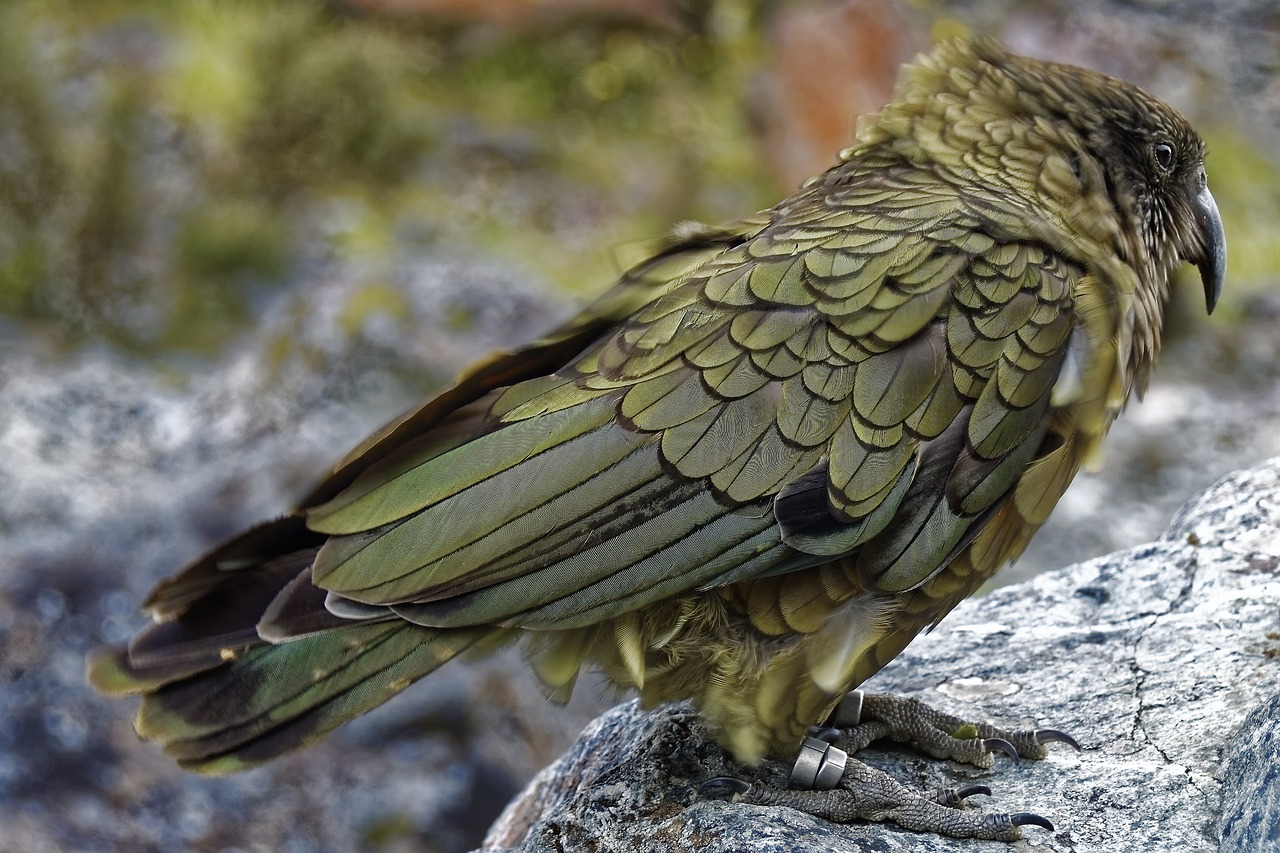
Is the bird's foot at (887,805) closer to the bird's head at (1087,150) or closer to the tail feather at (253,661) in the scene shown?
the tail feather at (253,661)

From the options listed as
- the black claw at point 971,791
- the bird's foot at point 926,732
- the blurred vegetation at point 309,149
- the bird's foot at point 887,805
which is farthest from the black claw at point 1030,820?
the blurred vegetation at point 309,149

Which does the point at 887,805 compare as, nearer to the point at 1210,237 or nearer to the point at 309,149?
the point at 1210,237

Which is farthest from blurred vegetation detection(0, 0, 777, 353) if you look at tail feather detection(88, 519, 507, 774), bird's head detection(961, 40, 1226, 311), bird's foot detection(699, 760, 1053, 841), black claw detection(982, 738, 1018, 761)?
bird's foot detection(699, 760, 1053, 841)

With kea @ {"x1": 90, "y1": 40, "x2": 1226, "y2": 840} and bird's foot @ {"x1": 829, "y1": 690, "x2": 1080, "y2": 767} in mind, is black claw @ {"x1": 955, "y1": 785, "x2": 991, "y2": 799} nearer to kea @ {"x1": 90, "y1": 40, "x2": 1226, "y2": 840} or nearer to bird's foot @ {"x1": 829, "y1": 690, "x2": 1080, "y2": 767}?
kea @ {"x1": 90, "y1": 40, "x2": 1226, "y2": 840}

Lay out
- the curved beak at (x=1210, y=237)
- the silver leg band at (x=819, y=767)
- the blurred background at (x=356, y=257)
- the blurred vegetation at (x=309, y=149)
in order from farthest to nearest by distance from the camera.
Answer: the blurred vegetation at (x=309, y=149) < the blurred background at (x=356, y=257) < the curved beak at (x=1210, y=237) < the silver leg band at (x=819, y=767)

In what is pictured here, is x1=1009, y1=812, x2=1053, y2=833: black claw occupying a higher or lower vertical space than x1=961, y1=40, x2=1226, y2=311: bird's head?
lower

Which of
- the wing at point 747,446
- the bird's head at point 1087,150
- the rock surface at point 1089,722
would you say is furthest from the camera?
the bird's head at point 1087,150

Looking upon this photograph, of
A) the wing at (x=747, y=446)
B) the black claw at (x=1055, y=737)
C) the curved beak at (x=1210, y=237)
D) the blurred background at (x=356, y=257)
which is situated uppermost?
the blurred background at (x=356, y=257)

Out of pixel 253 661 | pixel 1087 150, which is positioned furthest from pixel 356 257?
pixel 1087 150
